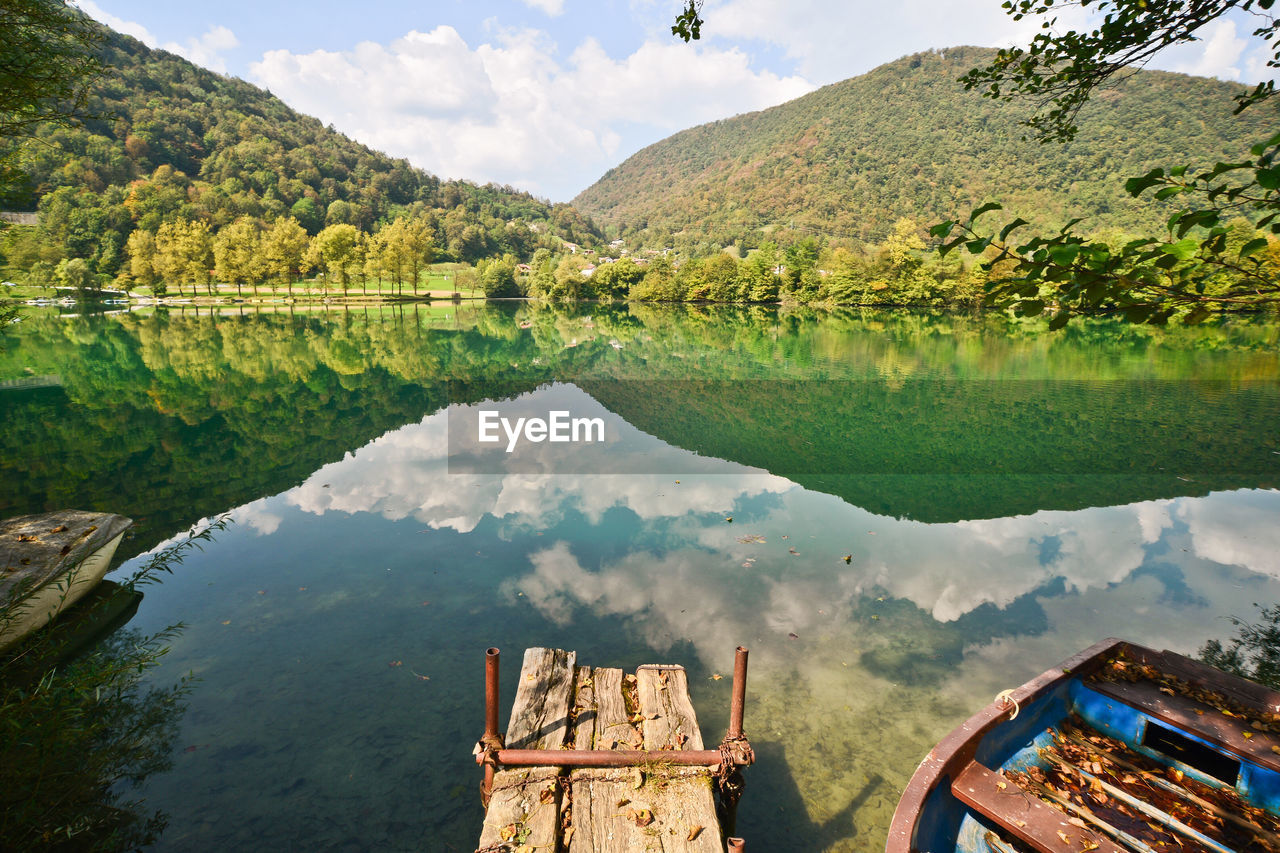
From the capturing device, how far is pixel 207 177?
117000 millimetres

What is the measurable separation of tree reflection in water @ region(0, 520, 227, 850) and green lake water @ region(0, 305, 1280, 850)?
250mm

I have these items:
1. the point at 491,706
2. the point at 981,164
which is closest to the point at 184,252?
the point at 491,706

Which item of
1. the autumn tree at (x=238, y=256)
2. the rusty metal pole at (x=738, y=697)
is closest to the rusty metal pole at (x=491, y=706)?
the rusty metal pole at (x=738, y=697)

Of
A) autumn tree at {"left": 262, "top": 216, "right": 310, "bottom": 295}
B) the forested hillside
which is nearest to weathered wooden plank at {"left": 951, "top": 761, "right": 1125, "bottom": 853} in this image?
the forested hillside

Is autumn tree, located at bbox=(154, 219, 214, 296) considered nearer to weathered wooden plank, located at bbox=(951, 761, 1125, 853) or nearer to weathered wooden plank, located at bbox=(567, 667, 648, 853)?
weathered wooden plank, located at bbox=(567, 667, 648, 853)

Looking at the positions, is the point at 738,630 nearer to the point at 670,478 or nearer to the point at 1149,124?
the point at 670,478

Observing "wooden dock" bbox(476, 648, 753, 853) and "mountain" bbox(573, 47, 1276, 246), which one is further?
"mountain" bbox(573, 47, 1276, 246)

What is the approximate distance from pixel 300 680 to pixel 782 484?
33.3 ft

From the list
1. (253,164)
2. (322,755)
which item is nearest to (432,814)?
(322,755)

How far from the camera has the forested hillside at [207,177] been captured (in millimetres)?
86812

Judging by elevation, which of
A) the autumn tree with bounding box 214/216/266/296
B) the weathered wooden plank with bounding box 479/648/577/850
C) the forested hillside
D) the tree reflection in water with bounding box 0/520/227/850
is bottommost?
the tree reflection in water with bounding box 0/520/227/850

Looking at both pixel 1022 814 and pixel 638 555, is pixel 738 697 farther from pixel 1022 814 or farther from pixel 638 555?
pixel 638 555
